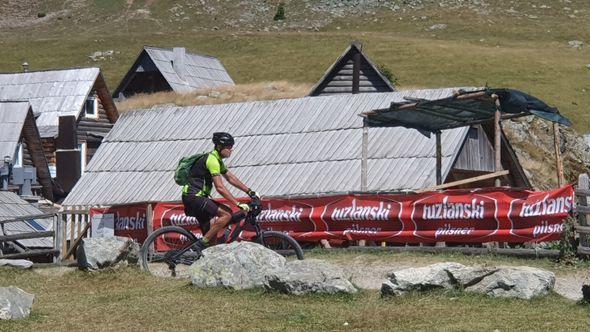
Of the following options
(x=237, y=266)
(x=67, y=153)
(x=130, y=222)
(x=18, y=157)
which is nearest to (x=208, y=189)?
(x=237, y=266)

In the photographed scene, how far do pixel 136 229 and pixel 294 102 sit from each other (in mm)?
11491

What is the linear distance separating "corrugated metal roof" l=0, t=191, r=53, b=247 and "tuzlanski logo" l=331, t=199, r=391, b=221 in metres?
13.1

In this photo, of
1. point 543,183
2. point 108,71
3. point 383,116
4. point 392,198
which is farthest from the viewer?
point 108,71

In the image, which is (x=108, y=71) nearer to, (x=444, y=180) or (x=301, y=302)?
(x=444, y=180)

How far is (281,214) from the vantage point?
2391 centimetres

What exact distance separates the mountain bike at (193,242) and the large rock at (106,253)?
253mm

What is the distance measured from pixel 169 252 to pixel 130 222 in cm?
791

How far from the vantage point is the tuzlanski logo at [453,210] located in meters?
21.3

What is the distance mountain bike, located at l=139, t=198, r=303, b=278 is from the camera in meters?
18.1

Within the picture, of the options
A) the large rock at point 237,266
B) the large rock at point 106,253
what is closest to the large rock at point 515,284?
the large rock at point 237,266

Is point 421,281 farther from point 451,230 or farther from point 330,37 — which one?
point 330,37

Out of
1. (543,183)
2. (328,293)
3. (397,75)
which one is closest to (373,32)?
(397,75)

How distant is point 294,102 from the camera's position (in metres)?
36.4

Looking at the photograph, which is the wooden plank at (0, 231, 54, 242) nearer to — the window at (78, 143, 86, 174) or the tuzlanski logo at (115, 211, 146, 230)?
the tuzlanski logo at (115, 211, 146, 230)
